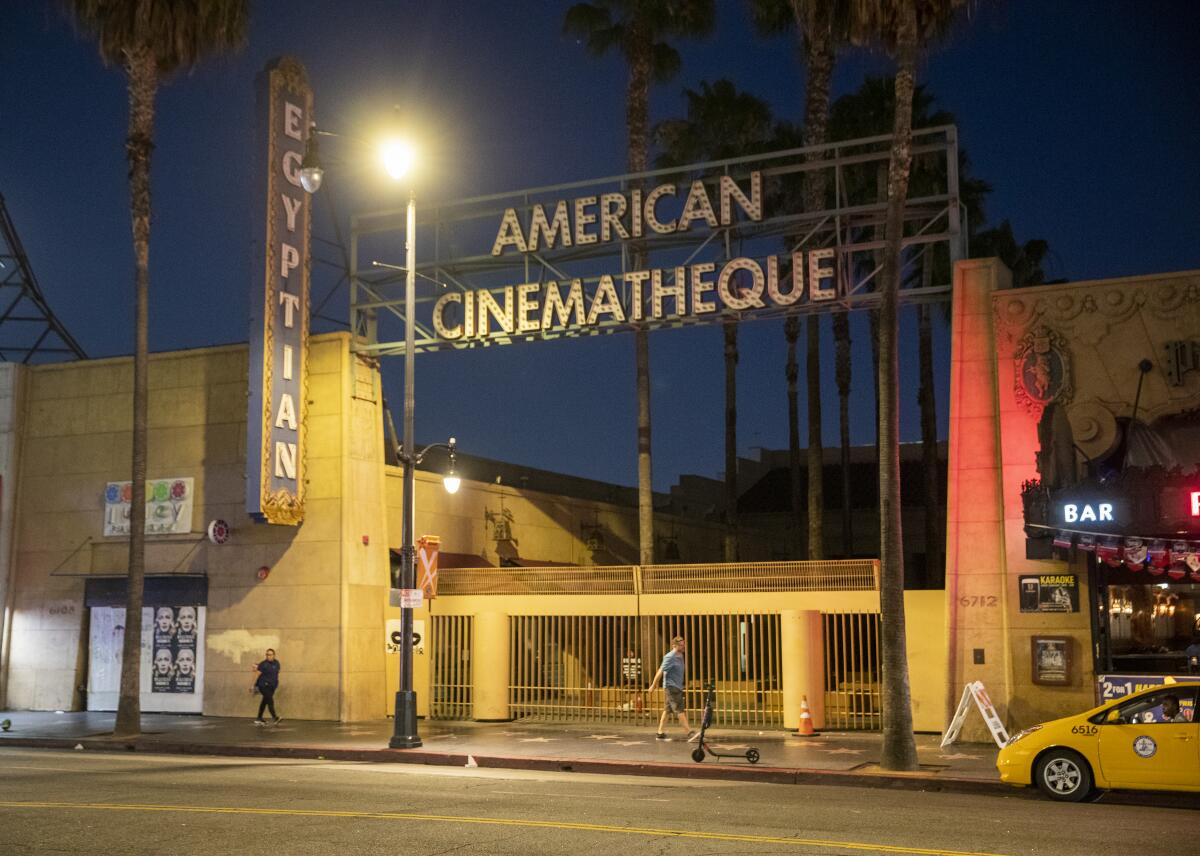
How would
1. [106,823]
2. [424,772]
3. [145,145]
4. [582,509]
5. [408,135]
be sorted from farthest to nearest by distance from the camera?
1. [582,509]
2. [145,145]
3. [408,135]
4. [424,772]
5. [106,823]

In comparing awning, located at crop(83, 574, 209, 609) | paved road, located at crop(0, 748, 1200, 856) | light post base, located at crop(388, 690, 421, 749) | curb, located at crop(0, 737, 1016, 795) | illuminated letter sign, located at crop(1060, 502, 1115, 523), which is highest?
illuminated letter sign, located at crop(1060, 502, 1115, 523)

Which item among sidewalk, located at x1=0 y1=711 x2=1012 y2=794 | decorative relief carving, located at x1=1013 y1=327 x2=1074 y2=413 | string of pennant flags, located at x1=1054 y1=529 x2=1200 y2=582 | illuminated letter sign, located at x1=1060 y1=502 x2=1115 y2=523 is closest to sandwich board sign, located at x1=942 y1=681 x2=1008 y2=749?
sidewalk, located at x1=0 y1=711 x2=1012 y2=794

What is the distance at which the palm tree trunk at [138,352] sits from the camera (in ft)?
78.1

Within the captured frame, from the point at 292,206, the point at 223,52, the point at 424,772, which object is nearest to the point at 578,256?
the point at 292,206

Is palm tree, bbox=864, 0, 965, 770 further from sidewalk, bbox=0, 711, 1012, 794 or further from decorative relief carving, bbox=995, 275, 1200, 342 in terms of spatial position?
decorative relief carving, bbox=995, 275, 1200, 342

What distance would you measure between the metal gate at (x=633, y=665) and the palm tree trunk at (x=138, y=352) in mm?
7636

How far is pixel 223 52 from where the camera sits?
25.0 metres

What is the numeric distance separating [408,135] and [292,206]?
6.29 meters

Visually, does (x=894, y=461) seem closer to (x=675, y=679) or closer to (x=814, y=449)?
(x=675, y=679)

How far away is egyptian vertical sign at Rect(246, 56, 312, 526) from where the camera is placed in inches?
1009

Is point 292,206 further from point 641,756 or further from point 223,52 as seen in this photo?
point 641,756

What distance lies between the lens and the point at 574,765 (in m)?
18.9

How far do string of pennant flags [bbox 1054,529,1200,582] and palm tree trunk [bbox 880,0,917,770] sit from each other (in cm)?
279

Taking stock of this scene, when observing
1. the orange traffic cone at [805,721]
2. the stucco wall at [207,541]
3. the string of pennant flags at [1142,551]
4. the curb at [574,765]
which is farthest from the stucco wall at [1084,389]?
the stucco wall at [207,541]
